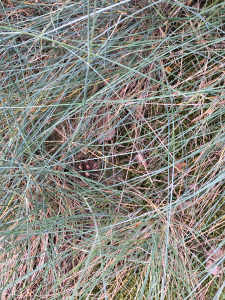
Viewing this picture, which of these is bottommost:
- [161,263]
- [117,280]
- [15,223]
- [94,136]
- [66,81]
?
[117,280]

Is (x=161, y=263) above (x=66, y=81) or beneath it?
beneath

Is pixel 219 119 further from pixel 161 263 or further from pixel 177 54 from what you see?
pixel 161 263

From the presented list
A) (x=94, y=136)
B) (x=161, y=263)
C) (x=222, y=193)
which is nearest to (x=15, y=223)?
(x=94, y=136)

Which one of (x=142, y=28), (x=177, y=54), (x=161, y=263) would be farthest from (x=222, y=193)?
(x=142, y=28)

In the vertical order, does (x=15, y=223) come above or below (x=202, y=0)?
below

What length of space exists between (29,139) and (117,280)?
616 millimetres

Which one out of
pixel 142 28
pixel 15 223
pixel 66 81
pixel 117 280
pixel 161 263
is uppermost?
pixel 142 28

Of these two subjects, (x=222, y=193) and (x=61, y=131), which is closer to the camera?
(x=222, y=193)

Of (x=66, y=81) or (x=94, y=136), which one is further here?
(x=94, y=136)

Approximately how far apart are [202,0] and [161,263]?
2.99 ft

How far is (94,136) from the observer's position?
108 cm

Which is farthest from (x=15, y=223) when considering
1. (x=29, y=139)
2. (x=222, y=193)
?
(x=222, y=193)

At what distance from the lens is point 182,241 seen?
0.97 m

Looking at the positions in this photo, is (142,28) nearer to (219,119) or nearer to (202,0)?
(202,0)
